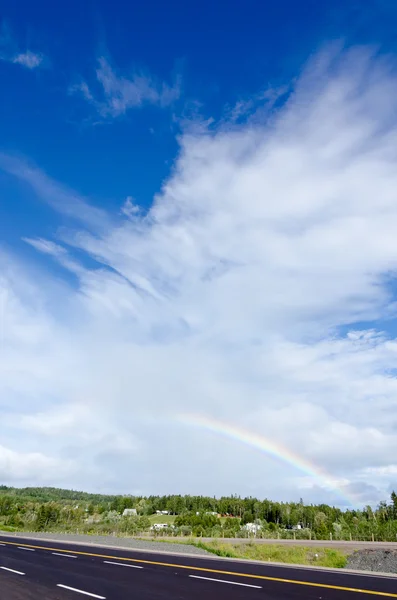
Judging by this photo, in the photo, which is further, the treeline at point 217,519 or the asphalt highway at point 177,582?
the treeline at point 217,519

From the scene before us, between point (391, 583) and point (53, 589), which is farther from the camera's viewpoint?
point (391, 583)

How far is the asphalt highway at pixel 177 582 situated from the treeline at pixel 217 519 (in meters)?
42.3

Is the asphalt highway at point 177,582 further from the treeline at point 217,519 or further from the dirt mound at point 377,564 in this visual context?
the treeline at point 217,519

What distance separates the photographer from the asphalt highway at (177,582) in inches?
495

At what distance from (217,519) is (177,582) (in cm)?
10149

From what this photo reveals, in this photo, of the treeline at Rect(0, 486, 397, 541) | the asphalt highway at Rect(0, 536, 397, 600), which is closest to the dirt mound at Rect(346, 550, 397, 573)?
the asphalt highway at Rect(0, 536, 397, 600)

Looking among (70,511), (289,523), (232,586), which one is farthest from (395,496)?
(232,586)

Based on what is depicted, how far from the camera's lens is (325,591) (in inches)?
520

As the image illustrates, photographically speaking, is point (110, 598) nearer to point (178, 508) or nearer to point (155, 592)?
point (155, 592)

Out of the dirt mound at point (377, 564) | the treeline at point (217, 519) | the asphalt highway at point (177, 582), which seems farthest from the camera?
the treeline at point (217, 519)

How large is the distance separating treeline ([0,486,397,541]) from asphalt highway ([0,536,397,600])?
139 feet

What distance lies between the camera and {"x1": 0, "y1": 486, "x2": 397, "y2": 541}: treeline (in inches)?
2736

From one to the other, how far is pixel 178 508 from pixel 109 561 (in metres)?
150

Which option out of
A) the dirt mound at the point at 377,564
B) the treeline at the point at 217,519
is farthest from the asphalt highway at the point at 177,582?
the treeline at the point at 217,519
